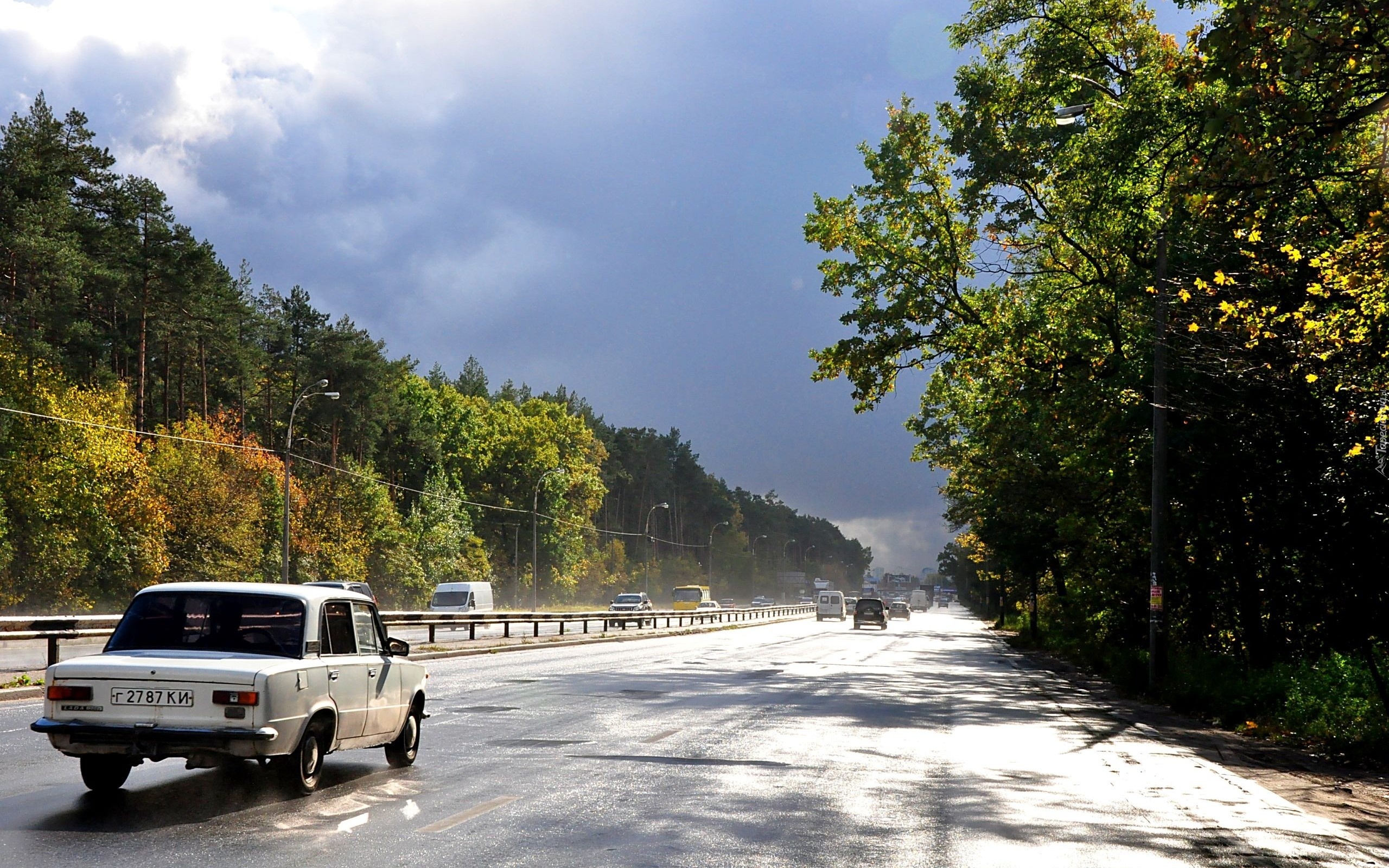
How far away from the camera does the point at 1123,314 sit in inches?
1155

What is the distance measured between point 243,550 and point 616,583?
84.7m

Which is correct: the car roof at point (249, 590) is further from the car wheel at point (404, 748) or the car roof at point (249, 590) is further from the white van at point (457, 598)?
the white van at point (457, 598)

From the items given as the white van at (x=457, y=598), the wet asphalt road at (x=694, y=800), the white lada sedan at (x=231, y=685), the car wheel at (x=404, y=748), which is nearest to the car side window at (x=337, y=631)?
the white lada sedan at (x=231, y=685)

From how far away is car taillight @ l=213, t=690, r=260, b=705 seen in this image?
31.0ft

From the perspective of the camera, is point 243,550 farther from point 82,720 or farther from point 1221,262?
point 82,720

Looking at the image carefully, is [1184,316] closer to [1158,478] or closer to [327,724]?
[1158,478]

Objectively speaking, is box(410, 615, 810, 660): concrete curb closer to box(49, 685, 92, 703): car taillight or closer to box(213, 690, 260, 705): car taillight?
box(49, 685, 92, 703): car taillight

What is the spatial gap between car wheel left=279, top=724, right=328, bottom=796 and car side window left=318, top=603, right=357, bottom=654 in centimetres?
68

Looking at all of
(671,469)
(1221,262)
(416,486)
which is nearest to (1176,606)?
(1221,262)

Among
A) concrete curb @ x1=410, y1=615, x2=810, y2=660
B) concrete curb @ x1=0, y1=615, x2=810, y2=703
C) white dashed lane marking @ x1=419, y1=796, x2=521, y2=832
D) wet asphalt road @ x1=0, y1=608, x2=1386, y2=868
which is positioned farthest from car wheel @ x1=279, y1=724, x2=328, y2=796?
concrete curb @ x1=410, y1=615, x2=810, y2=660

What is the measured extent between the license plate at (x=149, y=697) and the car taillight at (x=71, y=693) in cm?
20

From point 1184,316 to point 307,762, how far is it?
58.0ft

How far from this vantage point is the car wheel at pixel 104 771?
398 inches

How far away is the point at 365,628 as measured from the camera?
11781 millimetres
